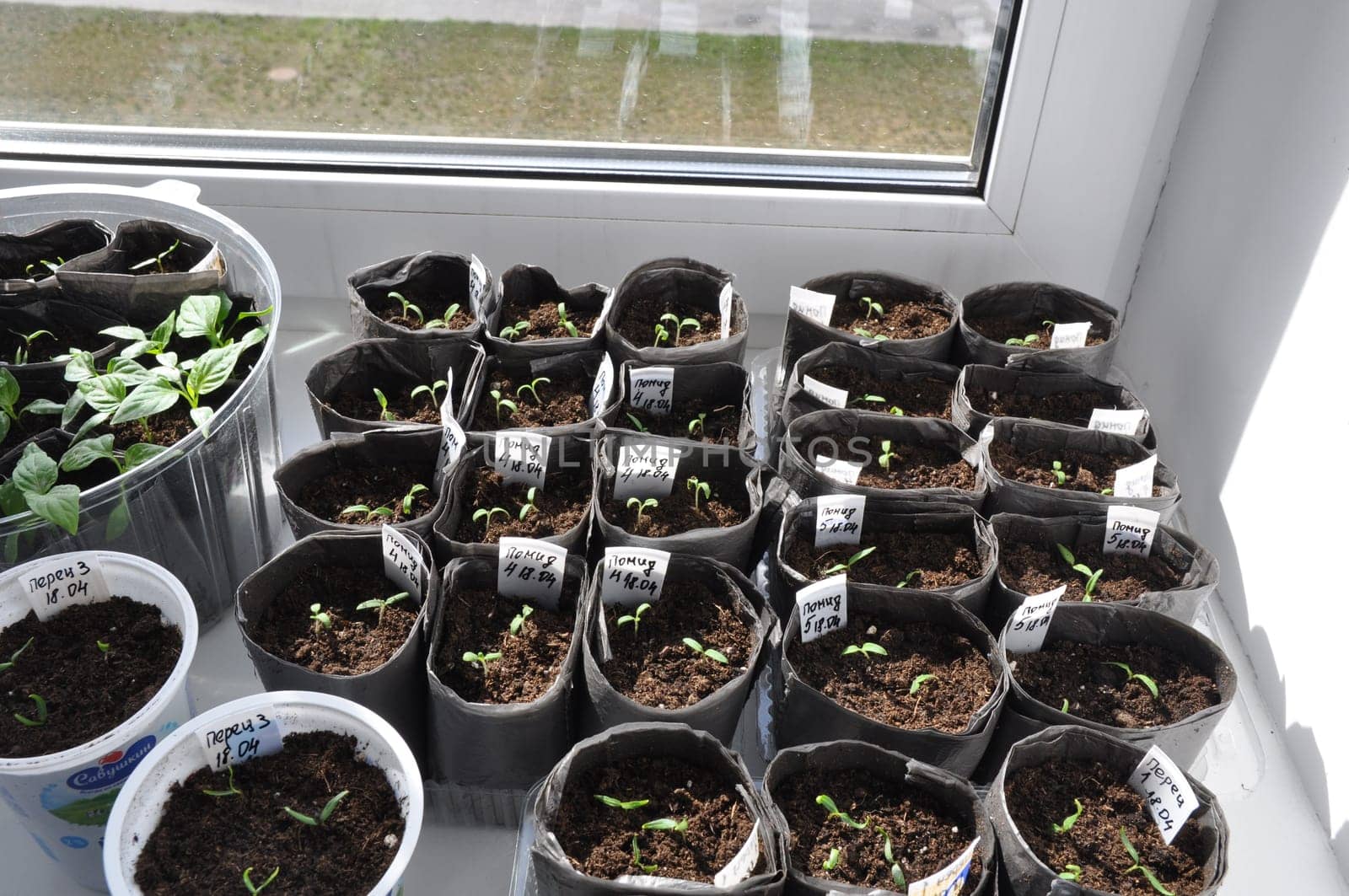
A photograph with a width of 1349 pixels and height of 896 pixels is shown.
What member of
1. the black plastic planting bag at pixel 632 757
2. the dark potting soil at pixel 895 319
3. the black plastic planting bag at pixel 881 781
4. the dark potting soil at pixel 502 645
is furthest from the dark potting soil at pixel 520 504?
the dark potting soil at pixel 895 319

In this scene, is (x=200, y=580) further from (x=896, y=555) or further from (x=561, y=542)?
(x=896, y=555)

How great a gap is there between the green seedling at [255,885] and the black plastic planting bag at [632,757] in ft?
0.86

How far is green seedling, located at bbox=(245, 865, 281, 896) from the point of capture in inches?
38.8

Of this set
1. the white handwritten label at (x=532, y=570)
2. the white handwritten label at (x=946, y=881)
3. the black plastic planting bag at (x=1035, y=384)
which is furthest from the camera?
the black plastic planting bag at (x=1035, y=384)

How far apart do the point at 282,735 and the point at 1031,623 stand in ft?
3.13

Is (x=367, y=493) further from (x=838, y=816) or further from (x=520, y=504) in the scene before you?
(x=838, y=816)

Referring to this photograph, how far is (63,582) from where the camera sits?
1.23 meters

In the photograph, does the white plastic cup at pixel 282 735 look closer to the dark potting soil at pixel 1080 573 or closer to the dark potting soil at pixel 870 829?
the dark potting soil at pixel 870 829

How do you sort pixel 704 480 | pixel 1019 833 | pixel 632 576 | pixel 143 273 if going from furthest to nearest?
pixel 143 273 < pixel 704 480 < pixel 632 576 < pixel 1019 833

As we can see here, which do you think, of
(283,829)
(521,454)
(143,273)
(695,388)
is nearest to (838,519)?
(695,388)

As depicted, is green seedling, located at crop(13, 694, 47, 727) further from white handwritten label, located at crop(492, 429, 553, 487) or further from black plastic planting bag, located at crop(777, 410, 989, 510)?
black plastic planting bag, located at crop(777, 410, 989, 510)

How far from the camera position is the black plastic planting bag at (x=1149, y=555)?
137 cm

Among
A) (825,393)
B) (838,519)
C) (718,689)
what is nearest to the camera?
(718,689)

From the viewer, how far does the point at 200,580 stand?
4.85 ft
